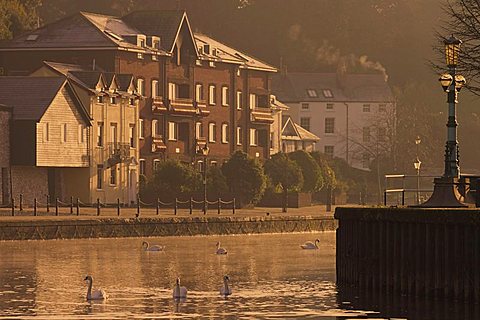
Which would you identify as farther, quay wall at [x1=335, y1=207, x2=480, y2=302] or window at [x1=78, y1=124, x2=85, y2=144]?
window at [x1=78, y1=124, x2=85, y2=144]

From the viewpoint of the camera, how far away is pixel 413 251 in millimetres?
54812

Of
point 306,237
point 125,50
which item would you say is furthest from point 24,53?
point 306,237

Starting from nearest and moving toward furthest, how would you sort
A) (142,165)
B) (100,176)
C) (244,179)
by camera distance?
(100,176), (244,179), (142,165)

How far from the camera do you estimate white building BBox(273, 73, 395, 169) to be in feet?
631

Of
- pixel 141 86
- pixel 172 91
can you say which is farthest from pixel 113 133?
pixel 172 91

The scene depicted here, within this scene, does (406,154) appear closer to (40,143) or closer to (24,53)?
(24,53)

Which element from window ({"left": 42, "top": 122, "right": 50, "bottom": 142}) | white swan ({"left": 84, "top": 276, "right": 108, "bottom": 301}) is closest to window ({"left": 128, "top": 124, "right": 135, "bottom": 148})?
window ({"left": 42, "top": 122, "right": 50, "bottom": 142})

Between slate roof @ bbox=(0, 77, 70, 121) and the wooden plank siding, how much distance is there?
0.53m

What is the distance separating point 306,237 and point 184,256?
81.3 feet

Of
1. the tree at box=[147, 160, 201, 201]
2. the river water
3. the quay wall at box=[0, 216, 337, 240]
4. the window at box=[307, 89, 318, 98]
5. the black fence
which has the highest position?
the window at box=[307, 89, 318, 98]

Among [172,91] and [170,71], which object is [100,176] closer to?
[170,71]

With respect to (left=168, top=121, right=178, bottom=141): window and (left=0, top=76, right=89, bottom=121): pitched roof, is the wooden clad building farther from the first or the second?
(left=168, top=121, right=178, bottom=141): window

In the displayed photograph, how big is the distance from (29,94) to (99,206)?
14.8 m

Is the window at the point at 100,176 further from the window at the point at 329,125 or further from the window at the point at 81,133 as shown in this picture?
the window at the point at 329,125
